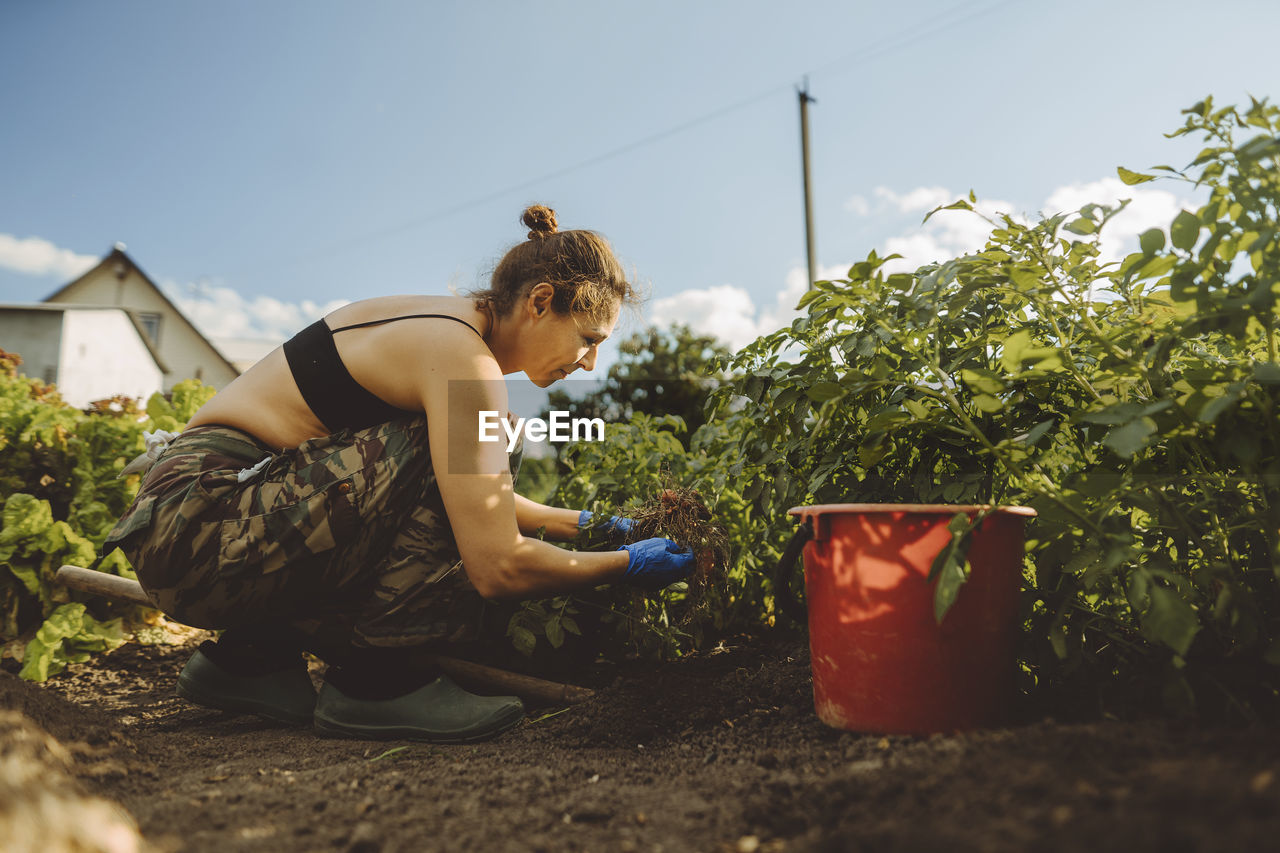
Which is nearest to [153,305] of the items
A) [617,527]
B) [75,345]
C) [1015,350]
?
[75,345]

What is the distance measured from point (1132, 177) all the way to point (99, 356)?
71.1 feet

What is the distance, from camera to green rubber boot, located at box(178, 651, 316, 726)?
2.14 metres

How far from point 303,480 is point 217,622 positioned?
45 centimetres

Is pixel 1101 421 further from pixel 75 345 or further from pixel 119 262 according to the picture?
pixel 119 262

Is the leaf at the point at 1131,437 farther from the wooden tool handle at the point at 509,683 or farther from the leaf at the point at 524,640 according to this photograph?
the leaf at the point at 524,640

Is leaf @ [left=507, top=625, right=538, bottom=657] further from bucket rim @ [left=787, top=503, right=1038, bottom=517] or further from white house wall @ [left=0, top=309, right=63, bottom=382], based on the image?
white house wall @ [left=0, top=309, right=63, bottom=382]

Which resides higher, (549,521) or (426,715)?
(549,521)

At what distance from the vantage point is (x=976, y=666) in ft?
4.80

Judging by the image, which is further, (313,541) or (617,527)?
(617,527)

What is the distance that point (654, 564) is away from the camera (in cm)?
205

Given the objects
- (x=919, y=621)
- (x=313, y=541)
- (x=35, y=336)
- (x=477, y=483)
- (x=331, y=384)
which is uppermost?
(x=35, y=336)

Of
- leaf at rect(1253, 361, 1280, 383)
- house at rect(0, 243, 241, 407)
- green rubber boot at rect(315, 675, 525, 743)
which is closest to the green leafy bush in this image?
leaf at rect(1253, 361, 1280, 383)

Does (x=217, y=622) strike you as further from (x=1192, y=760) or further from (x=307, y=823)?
(x=1192, y=760)

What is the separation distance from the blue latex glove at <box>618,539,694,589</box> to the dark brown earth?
252 millimetres
